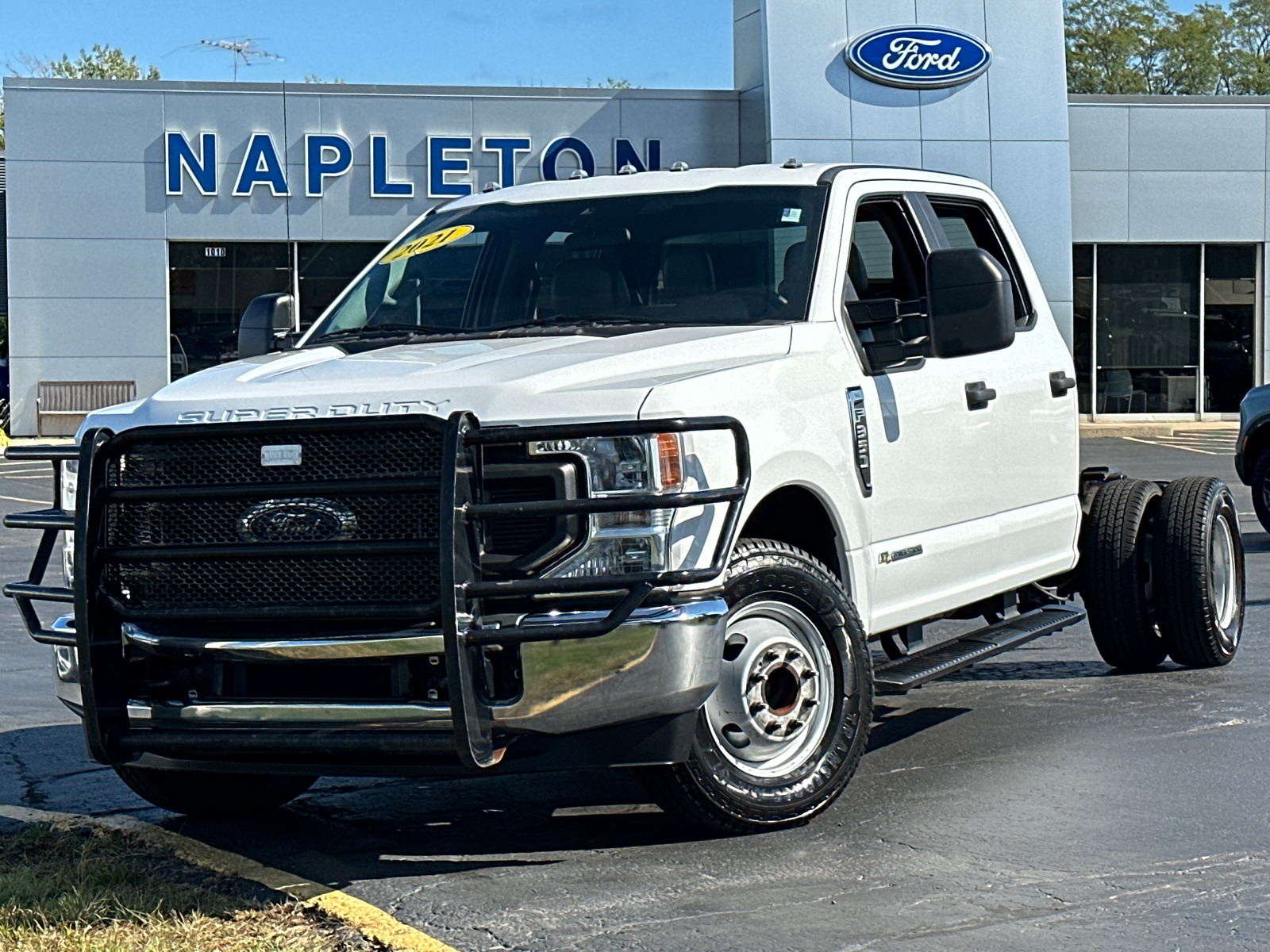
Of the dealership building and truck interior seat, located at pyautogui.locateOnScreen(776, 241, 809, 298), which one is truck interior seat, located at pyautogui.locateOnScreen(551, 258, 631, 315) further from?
the dealership building

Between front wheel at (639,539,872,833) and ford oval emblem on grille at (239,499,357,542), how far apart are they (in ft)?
3.47

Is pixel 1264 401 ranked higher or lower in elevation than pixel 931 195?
lower

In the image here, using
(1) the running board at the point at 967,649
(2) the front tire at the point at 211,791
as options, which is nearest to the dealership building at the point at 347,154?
(1) the running board at the point at 967,649

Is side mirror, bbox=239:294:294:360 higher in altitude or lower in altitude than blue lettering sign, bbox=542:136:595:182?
lower

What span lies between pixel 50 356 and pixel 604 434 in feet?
82.8

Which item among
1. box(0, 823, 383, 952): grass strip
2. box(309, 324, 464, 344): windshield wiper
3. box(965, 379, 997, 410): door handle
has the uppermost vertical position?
box(309, 324, 464, 344): windshield wiper

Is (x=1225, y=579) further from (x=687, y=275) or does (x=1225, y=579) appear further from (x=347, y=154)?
(x=347, y=154)

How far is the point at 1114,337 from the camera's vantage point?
30594 mm

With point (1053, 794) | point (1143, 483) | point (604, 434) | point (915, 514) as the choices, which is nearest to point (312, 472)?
point (604, 434)

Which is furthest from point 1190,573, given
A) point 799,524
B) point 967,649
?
point 799,524

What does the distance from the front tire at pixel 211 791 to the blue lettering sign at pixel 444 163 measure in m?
22.9

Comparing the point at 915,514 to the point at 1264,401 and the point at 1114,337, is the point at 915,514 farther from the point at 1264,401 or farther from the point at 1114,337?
the point at 1114,337

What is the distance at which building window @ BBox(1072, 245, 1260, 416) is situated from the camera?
99.6 ft

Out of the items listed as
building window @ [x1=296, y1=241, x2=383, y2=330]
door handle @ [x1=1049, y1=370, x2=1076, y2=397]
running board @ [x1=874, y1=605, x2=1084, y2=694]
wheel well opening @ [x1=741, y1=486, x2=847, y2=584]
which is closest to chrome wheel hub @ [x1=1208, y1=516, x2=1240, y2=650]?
running board @ [x1=874, y1=605, x2=1084, y2=694]
